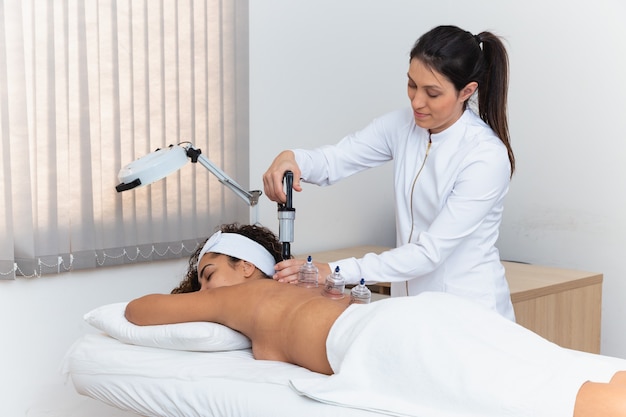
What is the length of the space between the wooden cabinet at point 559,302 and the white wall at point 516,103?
0.22 meters

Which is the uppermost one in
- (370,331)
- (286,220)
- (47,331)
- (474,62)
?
(474,62)

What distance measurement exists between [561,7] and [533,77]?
302 mm

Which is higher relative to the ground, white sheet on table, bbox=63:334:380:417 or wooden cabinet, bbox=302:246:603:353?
white sheet on table, bbox=63:334:380:417

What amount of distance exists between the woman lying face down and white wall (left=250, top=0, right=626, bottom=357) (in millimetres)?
1179

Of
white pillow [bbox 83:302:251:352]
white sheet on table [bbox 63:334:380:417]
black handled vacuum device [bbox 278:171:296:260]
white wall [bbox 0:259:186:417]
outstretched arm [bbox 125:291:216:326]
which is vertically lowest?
white wall [bbox 0:259:186:417]

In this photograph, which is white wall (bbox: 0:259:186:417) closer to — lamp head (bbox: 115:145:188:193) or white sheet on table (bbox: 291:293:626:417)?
lamp head (bbox: 115:145:188:193)

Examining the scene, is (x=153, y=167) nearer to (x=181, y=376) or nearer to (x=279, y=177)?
(x=279, y=177)

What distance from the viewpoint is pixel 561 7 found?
328 centimetres

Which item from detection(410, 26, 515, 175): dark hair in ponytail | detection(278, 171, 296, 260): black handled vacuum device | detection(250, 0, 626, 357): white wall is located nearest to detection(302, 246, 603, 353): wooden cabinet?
detection(250, 0, 626, 357): white wall

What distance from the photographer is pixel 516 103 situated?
3443 millimetres

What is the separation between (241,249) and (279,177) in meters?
0.22

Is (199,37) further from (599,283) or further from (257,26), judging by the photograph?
(599,283)

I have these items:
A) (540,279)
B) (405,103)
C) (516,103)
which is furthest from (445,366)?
(405,103)

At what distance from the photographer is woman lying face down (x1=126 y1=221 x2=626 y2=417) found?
142 cm
